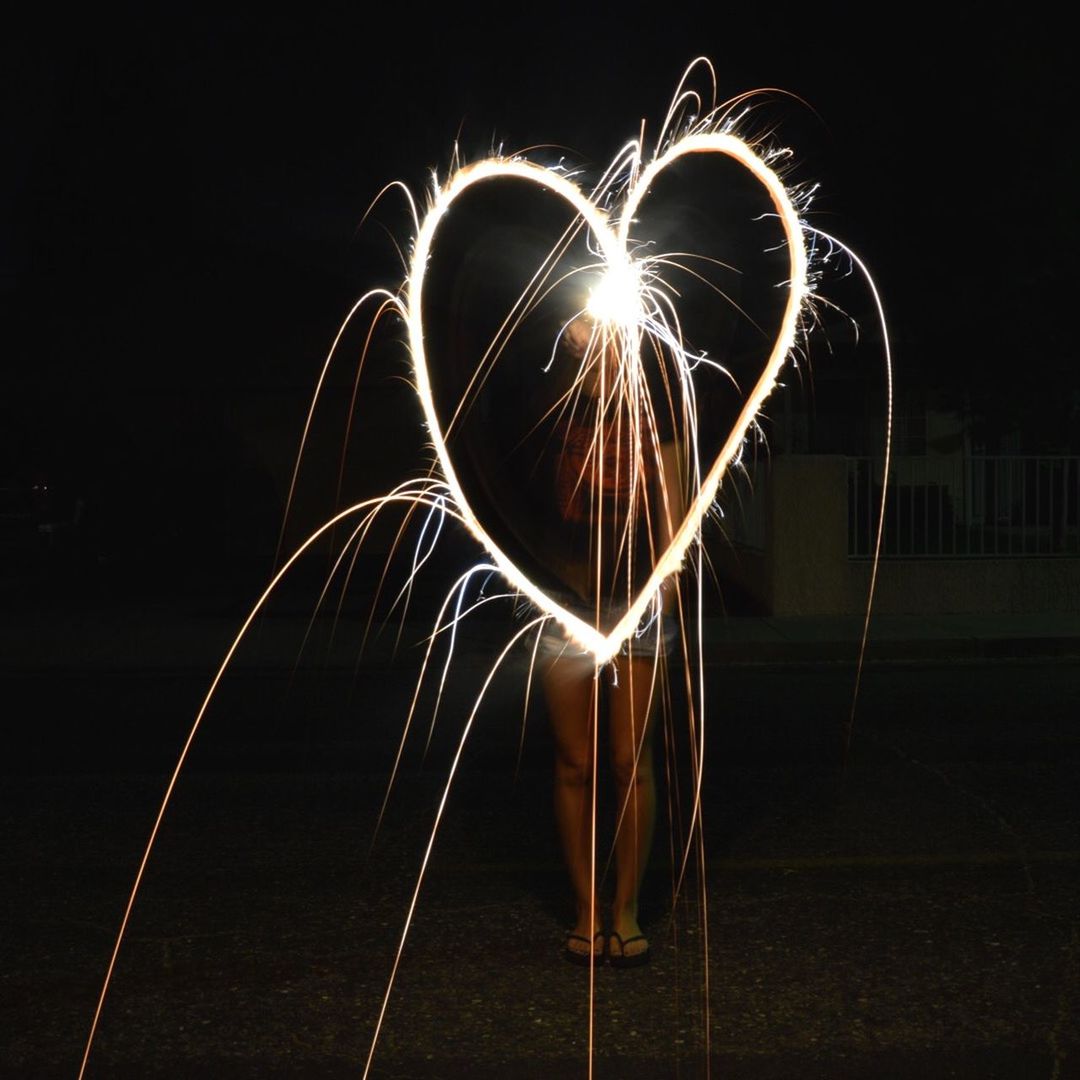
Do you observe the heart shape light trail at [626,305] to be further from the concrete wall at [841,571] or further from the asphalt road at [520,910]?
the concrete wall at [841,571]

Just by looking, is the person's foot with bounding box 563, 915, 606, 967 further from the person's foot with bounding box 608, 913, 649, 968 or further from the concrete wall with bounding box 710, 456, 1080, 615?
the concrete wall with bounding box 710, 456, 1080, 615

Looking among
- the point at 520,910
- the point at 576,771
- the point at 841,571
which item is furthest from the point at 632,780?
the point at 841,571

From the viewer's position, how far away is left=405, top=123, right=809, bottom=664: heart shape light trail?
4.29 m

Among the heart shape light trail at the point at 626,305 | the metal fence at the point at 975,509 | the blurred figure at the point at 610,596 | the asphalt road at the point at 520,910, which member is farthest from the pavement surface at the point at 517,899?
the metal fence at the point at 975,509

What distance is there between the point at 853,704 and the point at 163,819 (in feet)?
16.2

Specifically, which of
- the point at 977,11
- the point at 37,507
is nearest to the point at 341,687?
the point at 977,11

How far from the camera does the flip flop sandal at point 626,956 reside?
4758 millimetres

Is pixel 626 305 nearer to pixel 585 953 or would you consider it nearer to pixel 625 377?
pixel 625 377

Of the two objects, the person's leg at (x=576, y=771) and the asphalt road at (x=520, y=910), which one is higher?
the person's leg at (x=576, y=771)

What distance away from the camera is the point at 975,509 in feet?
50.6

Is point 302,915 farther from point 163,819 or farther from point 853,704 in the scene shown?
point 853,704

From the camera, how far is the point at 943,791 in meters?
7.17

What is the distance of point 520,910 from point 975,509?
1112 cm

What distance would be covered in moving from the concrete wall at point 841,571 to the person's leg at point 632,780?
1060cm
